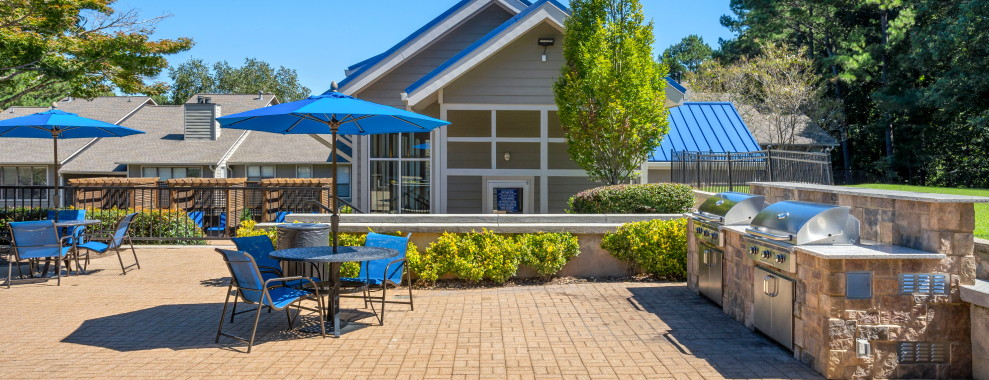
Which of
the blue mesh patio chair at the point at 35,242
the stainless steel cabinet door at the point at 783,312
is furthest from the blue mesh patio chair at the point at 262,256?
the stainless steel cabinet door at the point at 783,312

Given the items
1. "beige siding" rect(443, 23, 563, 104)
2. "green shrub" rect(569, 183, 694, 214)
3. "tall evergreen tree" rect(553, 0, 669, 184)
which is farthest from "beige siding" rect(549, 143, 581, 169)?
"green shrub" rect(569, 183, 694, 214)

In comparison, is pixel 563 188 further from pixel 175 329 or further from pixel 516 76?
Answer: pixel 175 329

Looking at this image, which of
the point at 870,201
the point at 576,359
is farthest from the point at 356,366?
the point at 870,201

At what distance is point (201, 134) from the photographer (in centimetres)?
3089

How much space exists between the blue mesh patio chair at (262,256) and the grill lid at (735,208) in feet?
14.9

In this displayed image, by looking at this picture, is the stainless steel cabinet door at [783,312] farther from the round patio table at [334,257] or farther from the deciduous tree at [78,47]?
the deciduous tree at [78,47]

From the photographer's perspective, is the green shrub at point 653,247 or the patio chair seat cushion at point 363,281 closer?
the patio chair seat cushion at point 363,281

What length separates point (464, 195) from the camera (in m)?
15.0

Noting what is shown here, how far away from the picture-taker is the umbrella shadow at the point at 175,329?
6359mm

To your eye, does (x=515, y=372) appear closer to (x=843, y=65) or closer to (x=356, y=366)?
(x=356, y=366)

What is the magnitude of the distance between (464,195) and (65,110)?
28.0 meters

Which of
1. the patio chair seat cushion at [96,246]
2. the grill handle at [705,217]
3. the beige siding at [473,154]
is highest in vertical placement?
the beige siding at [473,154]

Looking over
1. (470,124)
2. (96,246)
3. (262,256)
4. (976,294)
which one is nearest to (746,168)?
(470,124)

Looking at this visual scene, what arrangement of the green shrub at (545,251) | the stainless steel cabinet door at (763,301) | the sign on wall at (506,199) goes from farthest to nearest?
the sign on wall at (506,199), the green shrub at (545,251), the stainless steel cabinet door at (763,301)
